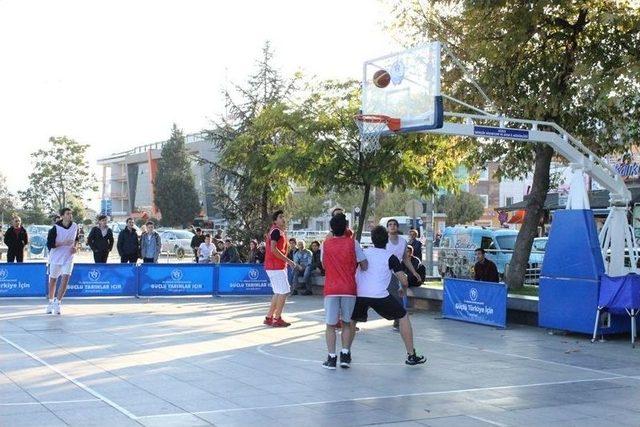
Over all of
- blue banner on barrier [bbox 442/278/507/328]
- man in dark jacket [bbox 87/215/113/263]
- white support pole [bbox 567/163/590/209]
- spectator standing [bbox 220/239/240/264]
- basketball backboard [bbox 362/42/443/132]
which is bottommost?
blue banner on barrier [bbox 442/278/507/328]

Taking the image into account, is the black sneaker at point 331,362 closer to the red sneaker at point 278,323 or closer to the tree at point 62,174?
the red sneaker at point 278,323

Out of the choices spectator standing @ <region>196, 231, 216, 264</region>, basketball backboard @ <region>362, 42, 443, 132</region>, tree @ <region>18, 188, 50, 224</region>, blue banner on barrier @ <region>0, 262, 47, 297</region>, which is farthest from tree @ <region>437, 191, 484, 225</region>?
basketball backboard @ <region>362, 42, 443, 132</region>

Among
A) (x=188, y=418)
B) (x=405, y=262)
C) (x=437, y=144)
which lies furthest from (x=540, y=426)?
(x=437, y=144)

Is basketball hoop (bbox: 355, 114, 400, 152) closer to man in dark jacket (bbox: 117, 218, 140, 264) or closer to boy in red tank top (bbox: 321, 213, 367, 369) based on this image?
boy in red tank top (bbox: 321, 213, 367, 369)

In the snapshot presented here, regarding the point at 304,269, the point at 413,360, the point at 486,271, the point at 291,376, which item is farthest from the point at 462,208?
the point at 291,376

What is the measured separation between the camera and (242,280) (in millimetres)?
20625

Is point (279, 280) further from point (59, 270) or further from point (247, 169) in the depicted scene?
point (247, 169)

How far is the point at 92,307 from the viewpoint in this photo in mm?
17078

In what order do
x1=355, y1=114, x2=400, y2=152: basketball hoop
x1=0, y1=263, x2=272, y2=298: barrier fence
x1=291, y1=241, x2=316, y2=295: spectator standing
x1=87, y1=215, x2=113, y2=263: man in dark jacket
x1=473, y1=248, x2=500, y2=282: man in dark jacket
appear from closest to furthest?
x1=355, y1=114, x2=400, y2=152: basketball hoop, x1=473, y1=248, x2=500, y2=282: man in dark jacket, x1=0, y1=263, x2=272, y2=298: barrier fence, x1=87, y1=215, x2=113, y2=263: man in dark jacket, x1=291, y1=241, x2=316, y2=295: spectator standing

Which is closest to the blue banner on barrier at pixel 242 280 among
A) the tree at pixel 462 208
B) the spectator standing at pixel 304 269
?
the spectator standing at pixel 304 269

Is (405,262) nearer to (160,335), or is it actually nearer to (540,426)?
(160,335)

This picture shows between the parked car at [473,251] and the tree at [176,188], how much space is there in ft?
180

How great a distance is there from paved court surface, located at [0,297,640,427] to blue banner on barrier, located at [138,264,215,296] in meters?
4.72

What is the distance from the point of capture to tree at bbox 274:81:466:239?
68.6ft
